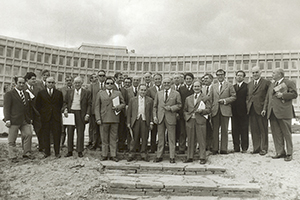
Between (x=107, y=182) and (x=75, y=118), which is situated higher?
(x=75, y=118)

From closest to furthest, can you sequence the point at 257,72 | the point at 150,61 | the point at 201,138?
the point at 201,138 < the point at 257,72 < the point at 150,61

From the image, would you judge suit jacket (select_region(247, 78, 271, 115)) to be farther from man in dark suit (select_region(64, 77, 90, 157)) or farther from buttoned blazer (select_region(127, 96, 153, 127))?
man in dark suit (select_region(64, 77, 90, 157))

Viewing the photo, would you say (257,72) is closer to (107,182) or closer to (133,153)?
(133,153)

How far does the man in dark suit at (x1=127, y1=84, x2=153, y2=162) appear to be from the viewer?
6.59 meters

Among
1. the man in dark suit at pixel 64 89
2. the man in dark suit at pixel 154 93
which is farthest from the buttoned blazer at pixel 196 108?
the man in dark suit at pixel 64 89

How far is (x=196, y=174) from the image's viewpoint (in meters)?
5.85

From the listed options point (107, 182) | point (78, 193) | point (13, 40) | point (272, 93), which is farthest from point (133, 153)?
point (13, 40)

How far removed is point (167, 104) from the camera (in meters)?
6.59

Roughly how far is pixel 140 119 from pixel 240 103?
2.78 m

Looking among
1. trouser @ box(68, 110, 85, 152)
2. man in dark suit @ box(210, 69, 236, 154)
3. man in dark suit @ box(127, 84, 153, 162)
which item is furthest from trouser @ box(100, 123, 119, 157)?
man in dark suit @ box(210, 69, 236, 154)

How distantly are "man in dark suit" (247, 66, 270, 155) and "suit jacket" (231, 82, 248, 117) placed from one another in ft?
0.39

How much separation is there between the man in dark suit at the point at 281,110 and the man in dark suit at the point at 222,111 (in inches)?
37.7

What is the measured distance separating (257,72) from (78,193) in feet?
17.5

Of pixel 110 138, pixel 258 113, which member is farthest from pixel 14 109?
pixel 258 113
